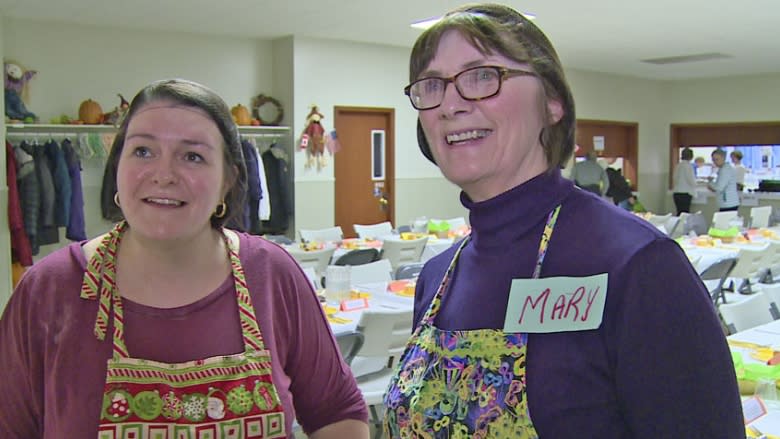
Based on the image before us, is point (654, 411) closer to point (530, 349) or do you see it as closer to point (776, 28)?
point (530, 349)

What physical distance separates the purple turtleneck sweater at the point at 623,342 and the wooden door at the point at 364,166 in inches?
333

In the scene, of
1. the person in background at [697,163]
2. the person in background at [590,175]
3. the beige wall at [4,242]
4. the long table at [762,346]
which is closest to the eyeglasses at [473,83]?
the long table at [762,346]

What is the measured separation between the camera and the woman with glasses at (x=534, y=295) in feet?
3.35

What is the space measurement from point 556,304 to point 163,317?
834 millimetres

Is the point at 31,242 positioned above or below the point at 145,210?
below

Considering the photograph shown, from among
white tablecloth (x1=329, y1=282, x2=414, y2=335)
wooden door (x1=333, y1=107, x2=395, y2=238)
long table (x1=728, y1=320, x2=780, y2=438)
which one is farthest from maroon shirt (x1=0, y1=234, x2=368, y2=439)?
wooden door (x1=333, y1=107, x2=395, y2=238)

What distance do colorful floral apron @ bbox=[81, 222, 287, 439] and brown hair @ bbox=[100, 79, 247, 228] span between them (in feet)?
0.62

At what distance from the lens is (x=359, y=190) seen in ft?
32.8

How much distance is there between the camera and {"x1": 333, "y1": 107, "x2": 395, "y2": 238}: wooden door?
9.80 m

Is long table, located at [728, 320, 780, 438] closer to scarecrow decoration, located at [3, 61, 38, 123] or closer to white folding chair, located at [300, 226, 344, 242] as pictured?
white folding chair, located at [300, 226, 344, 242]

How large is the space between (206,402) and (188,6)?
6.24 m

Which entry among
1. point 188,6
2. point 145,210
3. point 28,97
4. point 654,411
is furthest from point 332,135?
point 654,411

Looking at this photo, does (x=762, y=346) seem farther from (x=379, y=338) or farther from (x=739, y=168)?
(x=739, y=168)

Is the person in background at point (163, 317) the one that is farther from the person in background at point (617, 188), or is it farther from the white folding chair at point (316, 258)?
the person in background at point (617, 188)
